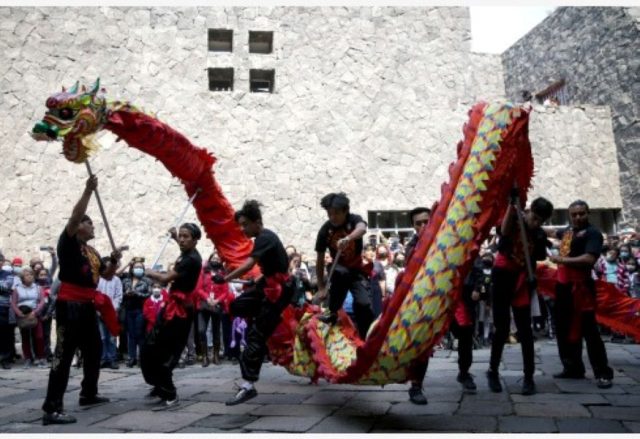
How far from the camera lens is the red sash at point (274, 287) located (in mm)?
4398

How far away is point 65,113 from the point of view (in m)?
4.44

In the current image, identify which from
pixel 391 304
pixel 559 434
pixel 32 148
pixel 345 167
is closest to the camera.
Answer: pixel 559 434

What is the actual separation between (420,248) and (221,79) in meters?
11.8

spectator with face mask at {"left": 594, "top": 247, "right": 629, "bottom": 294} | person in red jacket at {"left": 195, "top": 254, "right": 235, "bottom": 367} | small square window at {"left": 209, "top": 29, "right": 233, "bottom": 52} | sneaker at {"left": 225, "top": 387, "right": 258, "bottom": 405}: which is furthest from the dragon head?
small square window at {"left": 209, "top": 29, "right": 233, "bottom": 52}

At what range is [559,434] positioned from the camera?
3.18m

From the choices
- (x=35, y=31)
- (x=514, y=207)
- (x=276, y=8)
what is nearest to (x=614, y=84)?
(x=276, y=8)

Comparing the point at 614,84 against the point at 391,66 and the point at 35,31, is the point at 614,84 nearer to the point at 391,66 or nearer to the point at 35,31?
the point at 391,66

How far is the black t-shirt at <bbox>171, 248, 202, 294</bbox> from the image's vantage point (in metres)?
4.77

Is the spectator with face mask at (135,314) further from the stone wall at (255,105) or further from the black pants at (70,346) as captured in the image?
the stone wall at (255,105)

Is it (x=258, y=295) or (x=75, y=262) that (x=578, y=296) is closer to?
(x=258, y=295)

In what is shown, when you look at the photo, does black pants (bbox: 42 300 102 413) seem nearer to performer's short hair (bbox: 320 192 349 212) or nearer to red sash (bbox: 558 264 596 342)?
performer's short hair (bbox: 320 192 349 212)

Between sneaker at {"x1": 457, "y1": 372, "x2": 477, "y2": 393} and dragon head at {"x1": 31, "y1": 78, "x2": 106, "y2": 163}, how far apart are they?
367cm

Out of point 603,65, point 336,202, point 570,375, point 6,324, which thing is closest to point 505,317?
point 570,375

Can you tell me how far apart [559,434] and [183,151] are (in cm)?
415
